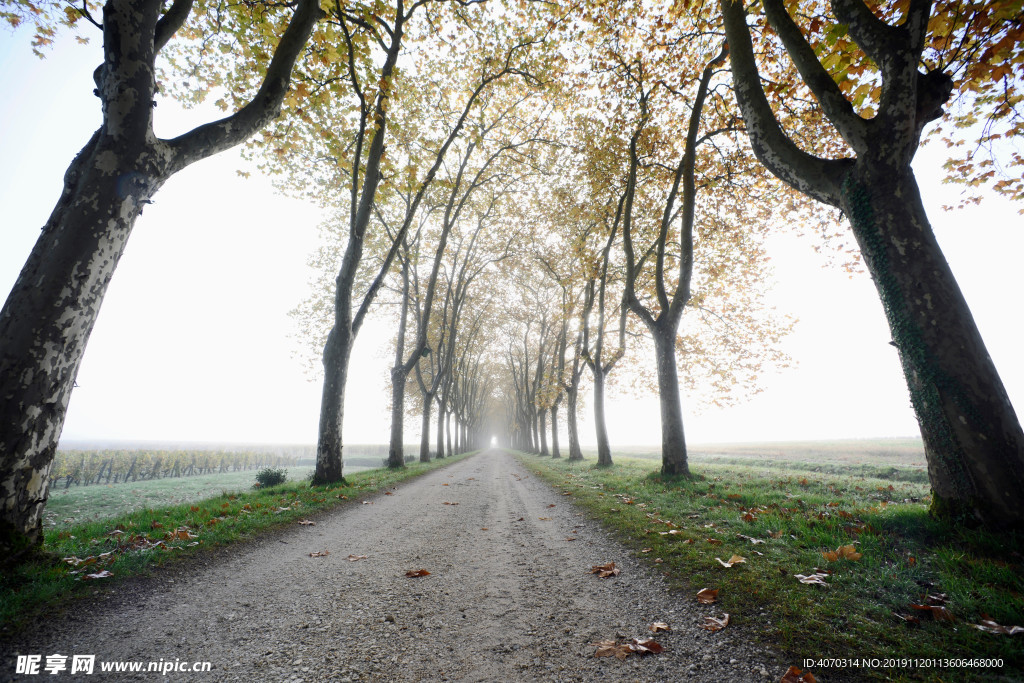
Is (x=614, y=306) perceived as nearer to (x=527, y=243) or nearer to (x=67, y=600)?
(x=527, y=243)

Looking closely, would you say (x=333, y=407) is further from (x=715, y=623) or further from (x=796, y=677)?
(x=796, y=677)

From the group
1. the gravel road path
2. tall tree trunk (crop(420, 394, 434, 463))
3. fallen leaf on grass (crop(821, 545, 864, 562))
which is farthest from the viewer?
tall tree trunk (crop(420, 394, 434, 463))

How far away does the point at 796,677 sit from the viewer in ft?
7.33

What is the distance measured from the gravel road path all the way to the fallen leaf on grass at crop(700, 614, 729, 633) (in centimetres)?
7

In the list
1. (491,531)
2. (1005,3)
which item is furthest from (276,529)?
(1005,3)

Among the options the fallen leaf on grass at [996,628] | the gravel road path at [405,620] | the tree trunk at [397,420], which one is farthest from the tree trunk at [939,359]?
the tree trunk at [397,420]

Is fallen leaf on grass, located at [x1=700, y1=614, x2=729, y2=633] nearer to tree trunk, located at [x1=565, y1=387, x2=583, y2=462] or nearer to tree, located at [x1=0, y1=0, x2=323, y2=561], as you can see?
tree, located at [x1=0, y1=0, x2=323, y2=561]

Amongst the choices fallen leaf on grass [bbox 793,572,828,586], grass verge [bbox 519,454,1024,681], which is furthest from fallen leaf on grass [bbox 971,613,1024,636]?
fallen leaf on grass [bbox 793,572,828,586]

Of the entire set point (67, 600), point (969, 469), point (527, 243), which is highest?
point (527, 243)

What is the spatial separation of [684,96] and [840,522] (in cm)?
1112

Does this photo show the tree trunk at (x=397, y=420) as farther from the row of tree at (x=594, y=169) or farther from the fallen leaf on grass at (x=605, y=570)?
the fallen leaf on grass at (x=605, y=570)

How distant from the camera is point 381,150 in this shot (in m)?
10.5

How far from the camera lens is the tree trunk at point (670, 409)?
1030 cm

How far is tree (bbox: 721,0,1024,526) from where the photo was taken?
4.07m
